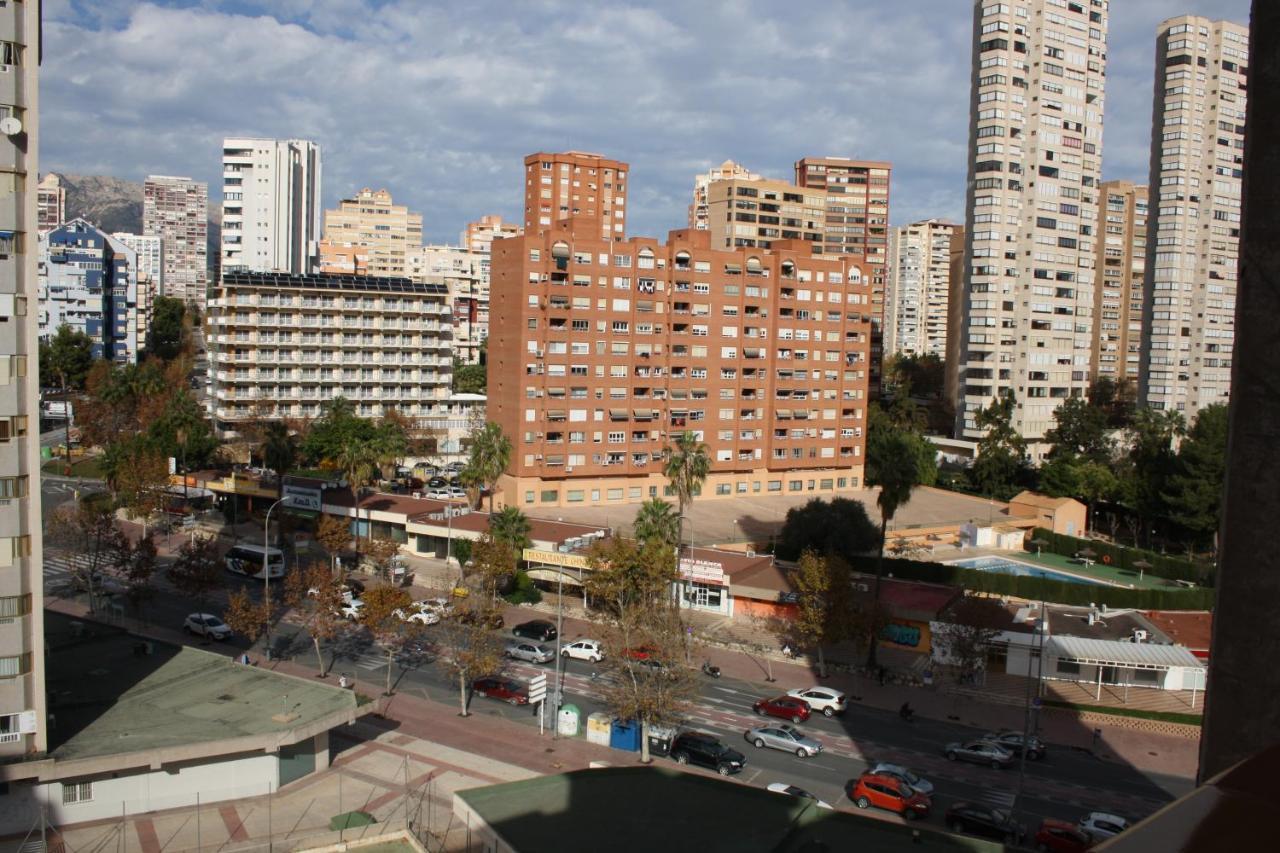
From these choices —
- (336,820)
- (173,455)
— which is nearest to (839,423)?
(173,455)

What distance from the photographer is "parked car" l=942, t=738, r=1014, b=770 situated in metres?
37.3

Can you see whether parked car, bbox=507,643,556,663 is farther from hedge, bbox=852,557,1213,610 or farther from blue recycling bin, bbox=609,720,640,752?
hedge, bbox=852,557,1213,610

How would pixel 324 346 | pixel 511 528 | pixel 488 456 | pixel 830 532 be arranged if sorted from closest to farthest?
pixel 511 528 → pixel 488 456 → pixel 830 532 → pixel 324 346

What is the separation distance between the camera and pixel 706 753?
116 feet

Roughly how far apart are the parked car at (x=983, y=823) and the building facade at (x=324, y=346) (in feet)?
273

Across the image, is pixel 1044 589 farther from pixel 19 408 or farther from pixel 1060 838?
pixel 19 408

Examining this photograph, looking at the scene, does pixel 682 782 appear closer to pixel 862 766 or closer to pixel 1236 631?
pixel 1236 631

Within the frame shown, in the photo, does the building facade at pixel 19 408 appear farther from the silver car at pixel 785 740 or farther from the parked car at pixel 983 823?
the parked car at pixel 983 823

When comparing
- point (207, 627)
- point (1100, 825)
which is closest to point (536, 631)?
point (207, 627)

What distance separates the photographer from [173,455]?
269ft

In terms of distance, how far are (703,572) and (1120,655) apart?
872 inches

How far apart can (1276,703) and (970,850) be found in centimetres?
663

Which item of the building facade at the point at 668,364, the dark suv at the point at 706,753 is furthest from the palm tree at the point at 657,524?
the building facade at the point at 668,364

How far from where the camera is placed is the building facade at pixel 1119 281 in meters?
140
